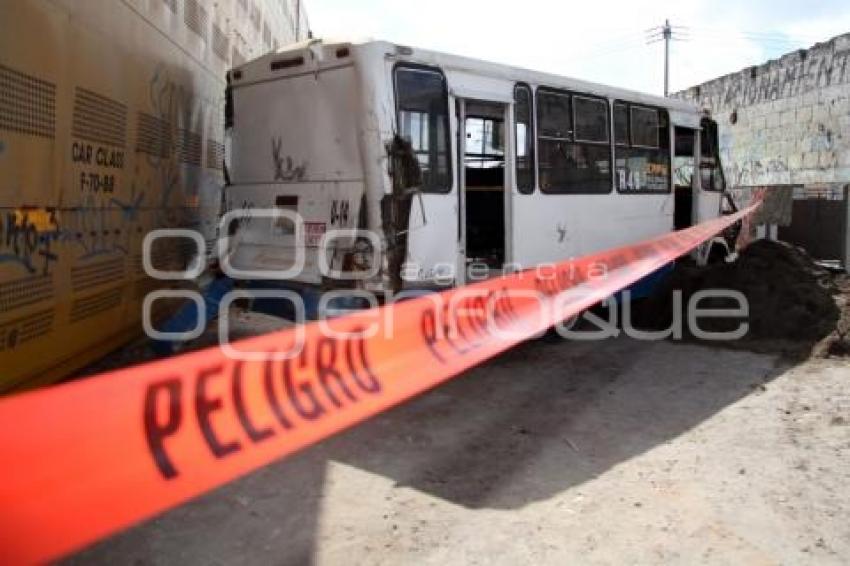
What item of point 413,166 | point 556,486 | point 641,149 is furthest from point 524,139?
point 556,486

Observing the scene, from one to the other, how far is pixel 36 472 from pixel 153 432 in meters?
0.33

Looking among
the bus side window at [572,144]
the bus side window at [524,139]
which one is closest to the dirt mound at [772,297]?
the bus side window at [572,144]

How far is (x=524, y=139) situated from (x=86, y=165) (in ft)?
13.2

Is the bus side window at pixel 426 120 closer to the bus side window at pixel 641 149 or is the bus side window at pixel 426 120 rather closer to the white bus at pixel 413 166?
the white bus at pixel 413 166

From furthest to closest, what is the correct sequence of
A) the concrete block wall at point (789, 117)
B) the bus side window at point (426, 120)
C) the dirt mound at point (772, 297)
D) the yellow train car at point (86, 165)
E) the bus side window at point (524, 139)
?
the concrete block wall at point (789, 117) → the dirt mound at point (772, 297) → the bus side window at point (524, 139) → the bus side window at point (426, 120) → the yellow train car at point (86, 165)

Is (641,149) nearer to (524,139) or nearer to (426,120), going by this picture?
(524,139)

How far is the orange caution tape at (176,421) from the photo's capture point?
1.89 meters

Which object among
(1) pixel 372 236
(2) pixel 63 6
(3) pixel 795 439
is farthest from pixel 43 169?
(3) pixel 795 439

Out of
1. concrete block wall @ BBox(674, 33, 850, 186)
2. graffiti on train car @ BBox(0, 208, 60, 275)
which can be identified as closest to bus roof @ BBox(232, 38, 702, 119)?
graffiti on train car @ BBox(0, 208, 60, 275)

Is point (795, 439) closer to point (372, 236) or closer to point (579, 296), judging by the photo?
point (579, 296)

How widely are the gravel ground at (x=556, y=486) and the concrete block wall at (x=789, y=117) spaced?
1419 centimetres

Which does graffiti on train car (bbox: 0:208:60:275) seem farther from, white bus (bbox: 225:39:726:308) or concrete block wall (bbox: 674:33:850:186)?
concrete block wall (bbox: 674:33:850:186)

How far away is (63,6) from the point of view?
5.05 meters

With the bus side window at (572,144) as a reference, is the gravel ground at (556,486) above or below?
below
